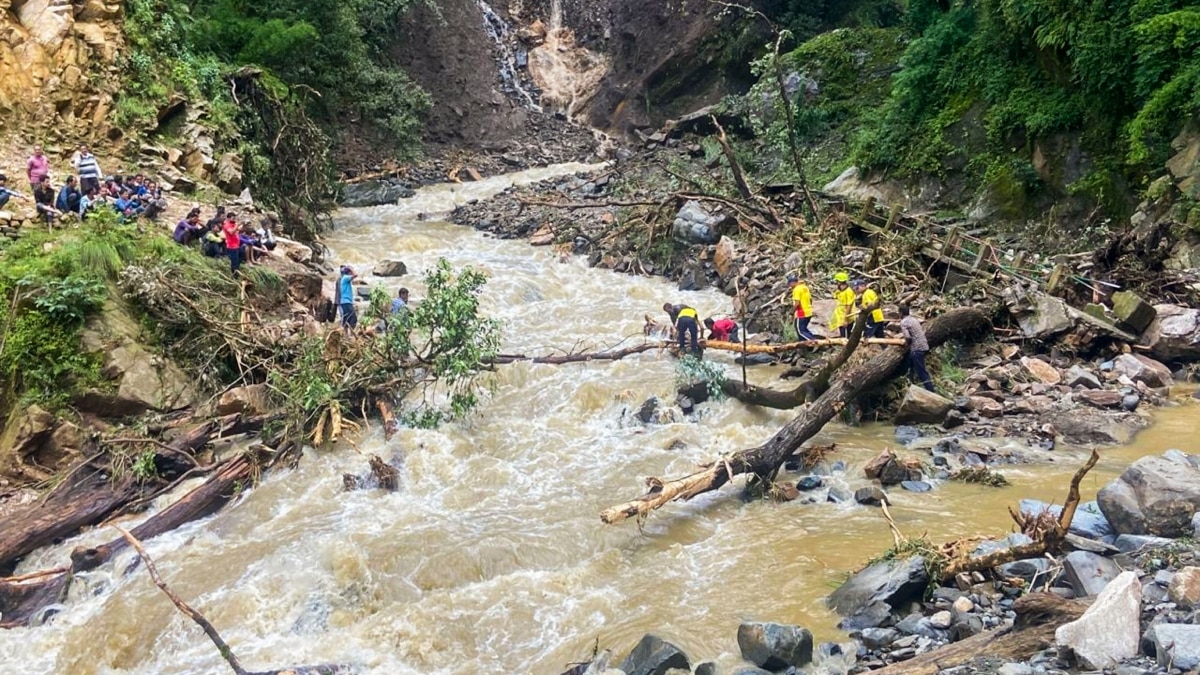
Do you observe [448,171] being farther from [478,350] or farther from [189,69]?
[478,350]

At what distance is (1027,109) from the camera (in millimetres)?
14430

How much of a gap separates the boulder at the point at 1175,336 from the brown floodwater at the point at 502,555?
1396 mm

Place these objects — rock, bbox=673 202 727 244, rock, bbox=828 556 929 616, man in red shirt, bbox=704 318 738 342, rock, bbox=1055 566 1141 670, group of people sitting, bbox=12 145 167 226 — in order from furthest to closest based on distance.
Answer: rock, bbox=673 202 727 244
man in red shirt, bbox=704 318 738 342
group of people sitting, bbox=12 145 167 226
rock, bbox=828 556 929 616
rock, bbox=1055 566 1141 670

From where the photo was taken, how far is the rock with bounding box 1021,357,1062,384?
9938 mm

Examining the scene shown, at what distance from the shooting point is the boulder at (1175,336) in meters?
10.1

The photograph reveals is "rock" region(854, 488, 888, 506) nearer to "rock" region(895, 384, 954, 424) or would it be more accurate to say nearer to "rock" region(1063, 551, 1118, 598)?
"rock" region(895, 384, 954, 424)

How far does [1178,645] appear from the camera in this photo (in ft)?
12.6

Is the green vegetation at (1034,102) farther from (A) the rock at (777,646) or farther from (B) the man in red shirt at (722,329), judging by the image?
(A) the rock at (777,646)

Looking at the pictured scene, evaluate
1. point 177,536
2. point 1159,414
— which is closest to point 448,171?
point 177,536

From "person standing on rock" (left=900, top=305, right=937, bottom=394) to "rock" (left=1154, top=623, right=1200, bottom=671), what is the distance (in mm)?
5931

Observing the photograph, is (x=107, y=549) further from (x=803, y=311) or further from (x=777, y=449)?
(x=803, y=311)

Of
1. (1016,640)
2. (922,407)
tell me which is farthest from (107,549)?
(922,407)

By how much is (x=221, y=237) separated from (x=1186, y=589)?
38.1 feet

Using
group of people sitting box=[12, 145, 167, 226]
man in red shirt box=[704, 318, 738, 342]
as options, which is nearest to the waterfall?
group of people sitting box=[12, 145, 167, 226]
